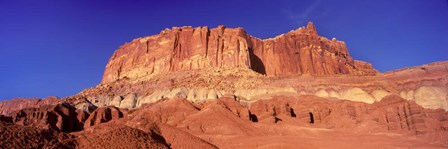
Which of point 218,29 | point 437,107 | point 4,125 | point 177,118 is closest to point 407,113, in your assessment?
point 437,107

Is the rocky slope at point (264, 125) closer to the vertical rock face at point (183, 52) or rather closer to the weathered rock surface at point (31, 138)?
the weathered rock surface at point (31, 138)

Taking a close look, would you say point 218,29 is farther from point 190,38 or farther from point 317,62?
point 317,62

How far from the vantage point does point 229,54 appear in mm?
98688

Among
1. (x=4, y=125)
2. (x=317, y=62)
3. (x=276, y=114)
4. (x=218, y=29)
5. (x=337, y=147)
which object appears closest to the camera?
(x=4, y=125)

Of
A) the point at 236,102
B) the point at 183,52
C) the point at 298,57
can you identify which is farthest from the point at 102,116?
the point at 298,57

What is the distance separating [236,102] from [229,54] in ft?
115

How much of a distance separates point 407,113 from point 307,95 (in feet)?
53.5

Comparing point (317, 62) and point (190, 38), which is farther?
point (317, 62)

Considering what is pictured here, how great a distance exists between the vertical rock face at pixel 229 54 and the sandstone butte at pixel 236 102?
30 cm

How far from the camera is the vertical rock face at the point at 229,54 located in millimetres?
100812

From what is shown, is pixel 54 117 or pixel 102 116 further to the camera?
pixel 102 116

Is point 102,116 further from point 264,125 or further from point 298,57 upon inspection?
point 298,57

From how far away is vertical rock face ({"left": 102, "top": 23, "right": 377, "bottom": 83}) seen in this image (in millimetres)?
100812

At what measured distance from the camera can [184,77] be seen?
296ft
